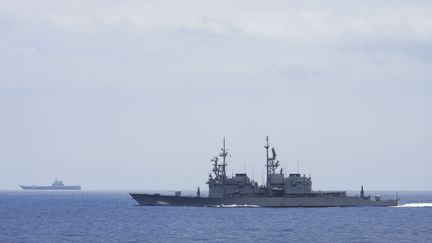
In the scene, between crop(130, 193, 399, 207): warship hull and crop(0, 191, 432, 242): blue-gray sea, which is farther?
crop(130, 193, 399, 207): warship hull

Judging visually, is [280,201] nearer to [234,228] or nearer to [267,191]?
[267,191]

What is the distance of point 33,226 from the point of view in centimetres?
9525

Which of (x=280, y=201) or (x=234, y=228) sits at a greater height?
(x=280, y=201)

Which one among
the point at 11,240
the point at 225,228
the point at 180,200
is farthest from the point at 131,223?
the point at 180,200

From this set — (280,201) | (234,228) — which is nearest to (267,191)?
(280,201)

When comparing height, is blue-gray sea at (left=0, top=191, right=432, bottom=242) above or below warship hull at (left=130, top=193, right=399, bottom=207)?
below

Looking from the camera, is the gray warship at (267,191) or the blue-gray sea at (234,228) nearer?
the blue-gray sea at (234,228)

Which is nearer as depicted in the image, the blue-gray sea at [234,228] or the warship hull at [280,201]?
the blue-gray sea at [234,228]

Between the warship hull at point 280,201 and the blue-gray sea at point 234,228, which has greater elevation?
the warship hull at point 280,201

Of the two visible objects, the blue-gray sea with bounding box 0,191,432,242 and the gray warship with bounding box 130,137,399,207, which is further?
the gray warship with bounding box 130,137,399,207

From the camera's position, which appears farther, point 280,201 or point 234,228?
point 280,201

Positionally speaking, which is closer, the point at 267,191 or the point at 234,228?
the point at 234,228

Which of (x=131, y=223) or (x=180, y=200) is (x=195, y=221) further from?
(x=180, y=200)

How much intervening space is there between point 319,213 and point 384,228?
27.3 metres
